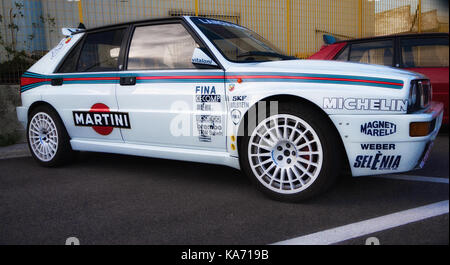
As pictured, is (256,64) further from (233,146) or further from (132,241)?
(132,241)

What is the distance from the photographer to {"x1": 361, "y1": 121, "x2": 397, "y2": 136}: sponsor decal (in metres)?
2.67

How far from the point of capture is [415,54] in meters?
5.48

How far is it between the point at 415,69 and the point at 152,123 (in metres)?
4.07

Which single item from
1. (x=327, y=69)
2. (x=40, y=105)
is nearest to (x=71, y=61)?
(x=40, y=105)

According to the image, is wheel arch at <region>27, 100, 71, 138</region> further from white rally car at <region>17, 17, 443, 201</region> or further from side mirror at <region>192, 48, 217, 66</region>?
side mirror at <region>192, 48, 217, 66</region>

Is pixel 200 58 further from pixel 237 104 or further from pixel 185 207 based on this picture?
pixel 185 207

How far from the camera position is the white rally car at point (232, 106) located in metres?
2.72

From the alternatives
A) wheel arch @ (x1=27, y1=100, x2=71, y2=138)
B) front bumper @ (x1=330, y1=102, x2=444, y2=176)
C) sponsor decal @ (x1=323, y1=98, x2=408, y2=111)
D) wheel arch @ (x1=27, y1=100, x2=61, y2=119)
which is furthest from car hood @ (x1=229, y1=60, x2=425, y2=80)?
wheel arch @ (x1=27, y1=100, x2=61, y2=119)

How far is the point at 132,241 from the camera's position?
7.61ft

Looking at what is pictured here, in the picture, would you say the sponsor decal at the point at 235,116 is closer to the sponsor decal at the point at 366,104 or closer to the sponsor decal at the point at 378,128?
the sponsor decal at the point at 366,104

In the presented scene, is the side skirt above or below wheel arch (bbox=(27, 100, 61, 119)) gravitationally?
below

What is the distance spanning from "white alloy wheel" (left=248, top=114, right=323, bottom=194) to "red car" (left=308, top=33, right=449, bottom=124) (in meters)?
3.38
